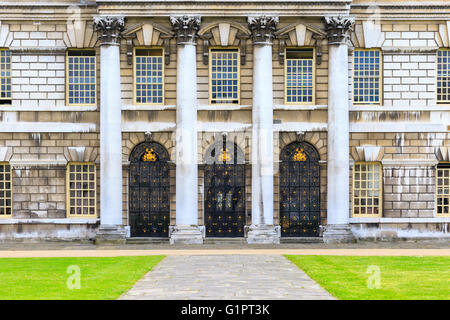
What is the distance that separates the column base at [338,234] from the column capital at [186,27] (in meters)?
9.61

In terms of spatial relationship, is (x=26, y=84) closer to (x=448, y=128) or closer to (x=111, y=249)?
(x=111, y=249)

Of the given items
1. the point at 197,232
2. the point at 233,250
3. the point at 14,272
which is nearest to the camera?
the point at 14,272

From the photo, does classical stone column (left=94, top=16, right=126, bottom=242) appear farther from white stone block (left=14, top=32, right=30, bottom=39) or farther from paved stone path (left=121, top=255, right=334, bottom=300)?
paved stone path (left=121, top=255, right=334, bottom=300)

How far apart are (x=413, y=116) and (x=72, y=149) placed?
14564 millimetres

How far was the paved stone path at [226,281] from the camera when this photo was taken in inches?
604

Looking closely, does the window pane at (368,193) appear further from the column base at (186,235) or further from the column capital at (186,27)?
the column capital at (186,27)

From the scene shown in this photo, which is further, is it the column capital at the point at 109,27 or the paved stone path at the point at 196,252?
the column capital at the point at 109,27

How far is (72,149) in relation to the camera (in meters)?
30.8

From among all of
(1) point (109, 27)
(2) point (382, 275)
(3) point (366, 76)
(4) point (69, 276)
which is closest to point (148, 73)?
(1) point (109, 27)

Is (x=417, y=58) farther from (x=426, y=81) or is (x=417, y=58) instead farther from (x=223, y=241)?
(x=223, y=241)

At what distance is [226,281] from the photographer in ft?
58.1

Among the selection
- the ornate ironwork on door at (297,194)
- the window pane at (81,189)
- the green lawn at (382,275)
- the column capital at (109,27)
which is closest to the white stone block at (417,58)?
the ornate ironwork on door at (297,194)

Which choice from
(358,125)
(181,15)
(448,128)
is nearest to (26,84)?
(181,15)

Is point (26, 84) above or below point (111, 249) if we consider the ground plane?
above
